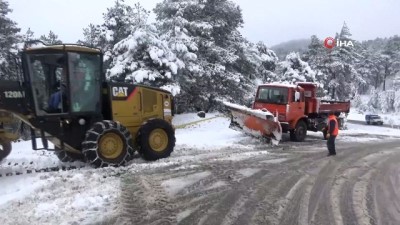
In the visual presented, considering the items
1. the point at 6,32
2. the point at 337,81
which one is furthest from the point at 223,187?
the point at 337,81

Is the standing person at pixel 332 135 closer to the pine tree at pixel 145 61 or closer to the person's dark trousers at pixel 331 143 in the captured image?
the person's dark trousers at pixel 331 143

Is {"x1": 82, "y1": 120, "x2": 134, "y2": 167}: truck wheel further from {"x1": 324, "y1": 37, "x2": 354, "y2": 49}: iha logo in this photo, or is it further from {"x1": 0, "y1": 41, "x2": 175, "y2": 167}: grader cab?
{"x1": 324, "y1": 37, "x2": 354, "y2": 49}: iha logo

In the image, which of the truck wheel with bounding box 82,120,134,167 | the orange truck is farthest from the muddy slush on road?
the orange truck

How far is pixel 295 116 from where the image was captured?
1714cm

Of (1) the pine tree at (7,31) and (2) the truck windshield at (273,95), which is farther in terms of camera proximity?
(1) the pine tree at (7,31)

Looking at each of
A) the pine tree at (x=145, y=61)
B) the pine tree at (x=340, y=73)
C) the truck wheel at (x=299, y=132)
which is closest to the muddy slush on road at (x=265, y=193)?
the truck wheel at (x=299, y=132)

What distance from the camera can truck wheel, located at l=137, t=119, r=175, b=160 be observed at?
1079 centimetres

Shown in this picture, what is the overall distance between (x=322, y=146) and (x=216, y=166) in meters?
6.48

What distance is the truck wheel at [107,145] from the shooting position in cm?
940

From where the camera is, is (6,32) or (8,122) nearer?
(8,122)

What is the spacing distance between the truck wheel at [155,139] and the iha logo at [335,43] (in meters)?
53.3

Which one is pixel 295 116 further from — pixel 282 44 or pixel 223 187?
pixel 282 44

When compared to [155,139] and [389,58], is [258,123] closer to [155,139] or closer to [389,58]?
[155,139]

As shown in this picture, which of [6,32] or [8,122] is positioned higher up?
[6,32]
